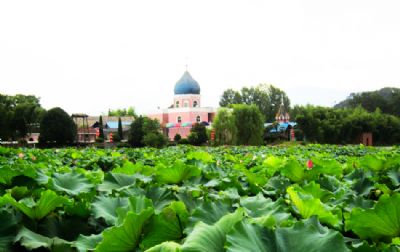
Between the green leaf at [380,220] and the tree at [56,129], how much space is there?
141 ft

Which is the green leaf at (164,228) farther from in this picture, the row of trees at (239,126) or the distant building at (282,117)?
the distant building at (282,117)

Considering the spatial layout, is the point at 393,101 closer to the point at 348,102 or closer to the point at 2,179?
the point at 348,102

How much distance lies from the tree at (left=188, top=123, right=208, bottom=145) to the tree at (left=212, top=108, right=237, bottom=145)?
550 cm

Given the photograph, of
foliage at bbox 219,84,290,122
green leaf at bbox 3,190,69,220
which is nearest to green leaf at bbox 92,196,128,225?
green leaf at bbox 3,190,69,220

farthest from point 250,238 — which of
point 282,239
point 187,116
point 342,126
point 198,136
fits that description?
point 187,116

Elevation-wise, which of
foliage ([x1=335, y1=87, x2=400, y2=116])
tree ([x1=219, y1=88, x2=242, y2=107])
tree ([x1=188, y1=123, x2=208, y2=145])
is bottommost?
tree ([x1=188, y1=123, x2=208, y2=145])

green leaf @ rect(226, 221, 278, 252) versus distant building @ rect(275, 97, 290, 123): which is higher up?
distant building @ rect(275, 97, 290, 123)

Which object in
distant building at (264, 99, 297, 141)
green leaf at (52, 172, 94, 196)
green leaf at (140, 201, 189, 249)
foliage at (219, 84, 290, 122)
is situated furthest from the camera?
foliage at (219, 84, 290, 122)

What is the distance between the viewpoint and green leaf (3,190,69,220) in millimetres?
1299

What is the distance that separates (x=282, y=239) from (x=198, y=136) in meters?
52.4

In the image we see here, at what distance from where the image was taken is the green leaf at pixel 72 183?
72.0 inches

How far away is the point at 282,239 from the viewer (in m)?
0.81

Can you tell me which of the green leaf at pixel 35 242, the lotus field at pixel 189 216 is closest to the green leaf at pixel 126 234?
the lotus field at pixel 189 216

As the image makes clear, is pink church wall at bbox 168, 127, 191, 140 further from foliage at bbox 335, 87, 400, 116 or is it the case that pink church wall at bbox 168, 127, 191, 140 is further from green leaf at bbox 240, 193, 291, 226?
green leaf at bbox 240, 193, 291, 226
